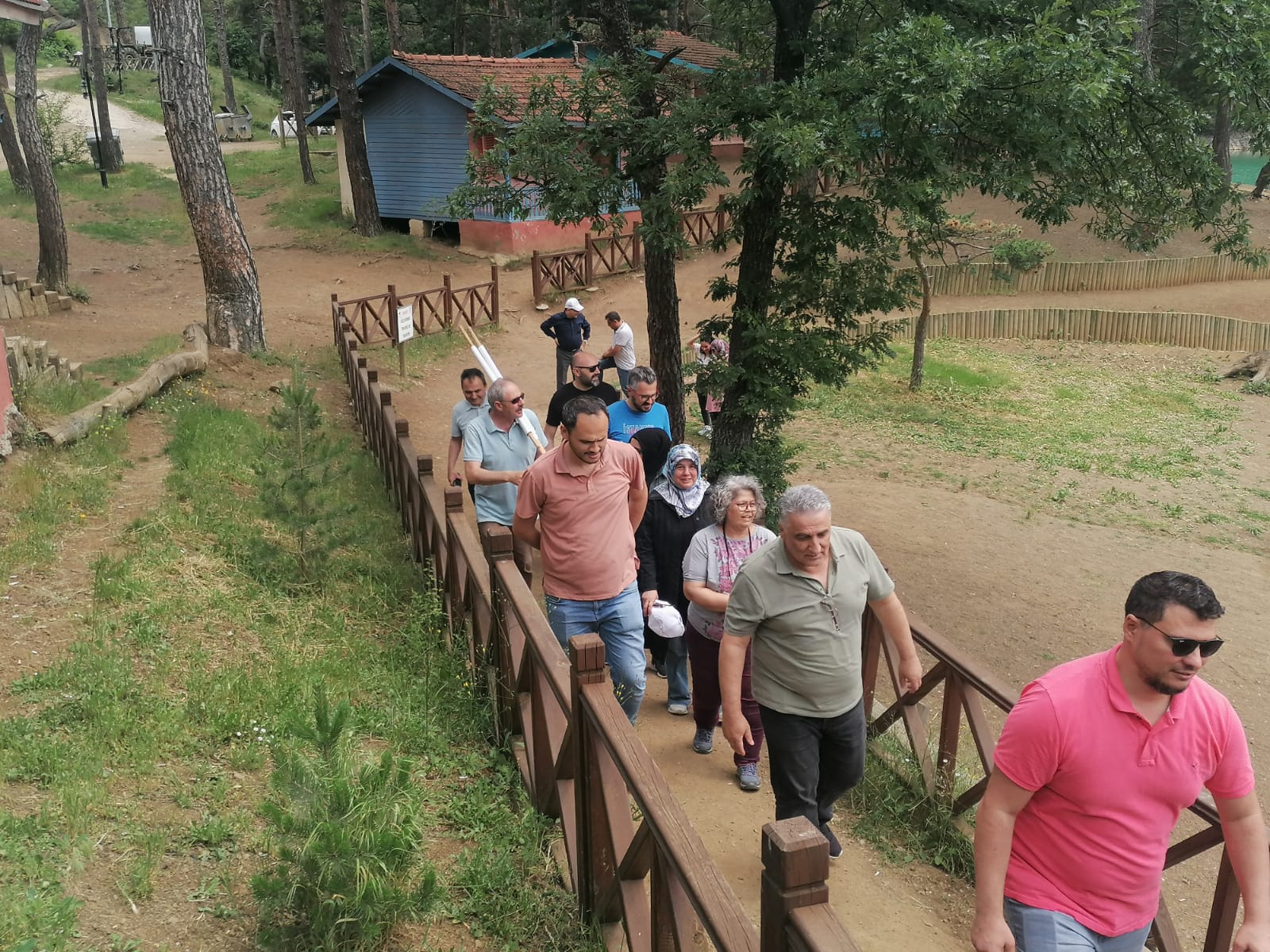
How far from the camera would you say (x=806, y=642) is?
3906 mm

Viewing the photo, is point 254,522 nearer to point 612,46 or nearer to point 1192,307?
point 612,46

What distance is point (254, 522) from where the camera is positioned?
24.0 feet

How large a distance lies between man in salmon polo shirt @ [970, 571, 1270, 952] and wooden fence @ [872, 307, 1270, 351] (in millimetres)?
21170

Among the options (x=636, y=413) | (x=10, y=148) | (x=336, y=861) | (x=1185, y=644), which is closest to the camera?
(x=1185, y=644)

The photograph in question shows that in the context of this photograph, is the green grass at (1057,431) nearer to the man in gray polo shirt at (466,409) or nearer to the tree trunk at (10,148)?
the man in gray polo shirt at (466,409)

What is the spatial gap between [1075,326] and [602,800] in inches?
903

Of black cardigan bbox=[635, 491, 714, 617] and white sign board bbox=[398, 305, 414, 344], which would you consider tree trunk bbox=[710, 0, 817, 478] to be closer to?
black cardigan bbox=[635, 491, 714, 617]

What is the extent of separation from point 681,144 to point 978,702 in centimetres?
487

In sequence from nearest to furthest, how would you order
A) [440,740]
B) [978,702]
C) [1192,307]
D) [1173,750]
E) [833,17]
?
[1173,750], [440,740], [978,702], [833,17], [1192,307]

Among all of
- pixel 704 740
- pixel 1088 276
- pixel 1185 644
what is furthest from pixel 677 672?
pixel 1088 276

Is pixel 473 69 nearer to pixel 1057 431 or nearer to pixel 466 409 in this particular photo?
pixel 1057 431

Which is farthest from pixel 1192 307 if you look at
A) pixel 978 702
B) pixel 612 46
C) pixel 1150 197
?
pixel 978 702

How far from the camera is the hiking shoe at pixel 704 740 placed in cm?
550

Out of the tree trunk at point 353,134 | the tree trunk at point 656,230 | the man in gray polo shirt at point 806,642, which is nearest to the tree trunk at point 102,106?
the tree trunk at point 353,134
